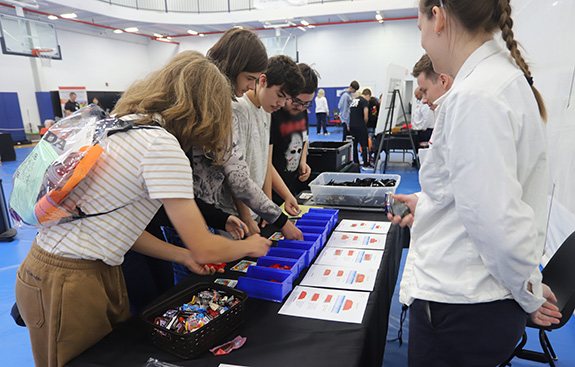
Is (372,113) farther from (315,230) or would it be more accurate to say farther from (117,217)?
(117,217)

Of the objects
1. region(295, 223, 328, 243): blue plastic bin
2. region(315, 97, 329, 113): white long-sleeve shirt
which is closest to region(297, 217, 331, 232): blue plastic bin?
region(295, 223, 328, 243): blue plastic bin

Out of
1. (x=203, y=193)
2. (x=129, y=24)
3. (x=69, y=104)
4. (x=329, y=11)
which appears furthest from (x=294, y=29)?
(x=203, y=193)

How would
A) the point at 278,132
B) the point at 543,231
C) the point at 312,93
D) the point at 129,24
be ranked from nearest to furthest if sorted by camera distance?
the point at 543,231, the point at 312,93, the point at 278,132, the point at 129,24

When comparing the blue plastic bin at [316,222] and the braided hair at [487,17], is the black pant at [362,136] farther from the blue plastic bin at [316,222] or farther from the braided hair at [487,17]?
the braided hair at [487,17]

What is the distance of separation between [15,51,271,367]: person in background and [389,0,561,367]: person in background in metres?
0.53

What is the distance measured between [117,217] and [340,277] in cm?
71

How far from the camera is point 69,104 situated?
968 cm

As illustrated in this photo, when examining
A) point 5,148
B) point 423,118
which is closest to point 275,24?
point 423,118

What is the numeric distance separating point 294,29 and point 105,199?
12631 millimetres

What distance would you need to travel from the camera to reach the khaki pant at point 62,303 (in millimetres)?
843

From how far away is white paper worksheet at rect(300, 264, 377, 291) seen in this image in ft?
3.76

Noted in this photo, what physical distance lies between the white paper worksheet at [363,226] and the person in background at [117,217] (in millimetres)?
832

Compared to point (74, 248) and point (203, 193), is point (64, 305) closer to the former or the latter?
point (74, 248)

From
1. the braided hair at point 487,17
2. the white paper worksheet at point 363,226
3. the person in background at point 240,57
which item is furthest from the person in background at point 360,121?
the braided hair at point 487,17
